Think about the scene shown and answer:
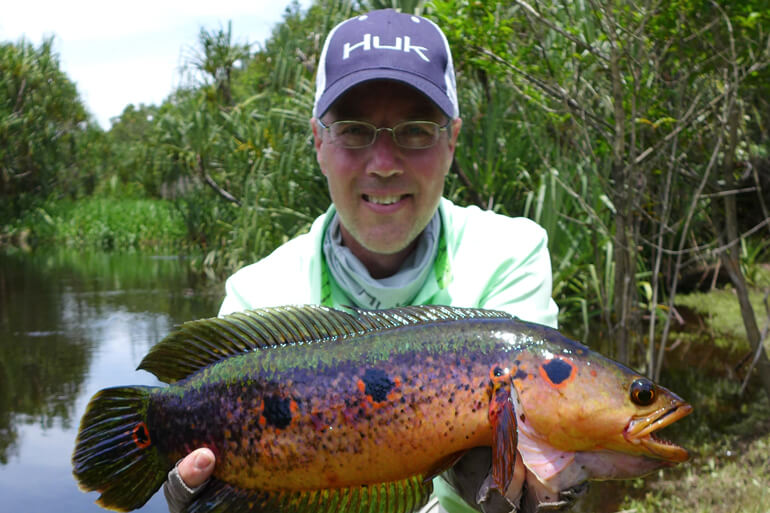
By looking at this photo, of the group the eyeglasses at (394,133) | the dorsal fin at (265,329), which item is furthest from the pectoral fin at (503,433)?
the eyeglasses at (394,133)

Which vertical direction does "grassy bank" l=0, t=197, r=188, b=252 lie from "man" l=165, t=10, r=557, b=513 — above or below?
below

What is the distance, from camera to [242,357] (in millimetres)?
1993

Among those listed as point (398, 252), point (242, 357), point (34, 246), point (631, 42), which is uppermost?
point (631, 42)

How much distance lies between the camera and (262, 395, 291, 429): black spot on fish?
191 cm

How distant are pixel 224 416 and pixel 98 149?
37395mm

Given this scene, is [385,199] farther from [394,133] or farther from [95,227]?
[95,227]

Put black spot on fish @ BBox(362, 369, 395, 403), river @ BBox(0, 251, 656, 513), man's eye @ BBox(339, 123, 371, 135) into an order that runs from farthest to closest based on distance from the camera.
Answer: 1. river @ BBox(0, 251, 656, 513)
2. man's eye @ BBox(339, 123, 371, 135)
3. black spot on fish @ BBox(362, 369, 395, 403)

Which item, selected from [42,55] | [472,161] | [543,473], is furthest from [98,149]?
[543,473]

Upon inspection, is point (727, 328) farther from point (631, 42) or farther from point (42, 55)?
point (42, 55)

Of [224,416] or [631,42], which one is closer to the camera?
[224,416]

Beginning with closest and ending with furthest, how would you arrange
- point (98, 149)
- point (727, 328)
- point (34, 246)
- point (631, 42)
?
point (631, 42), point (727, 328), point (34, 246), point (98, 149)

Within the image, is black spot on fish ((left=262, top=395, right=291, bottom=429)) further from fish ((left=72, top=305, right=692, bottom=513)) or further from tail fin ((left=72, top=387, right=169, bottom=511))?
tail fin ((left=72, top=387, right=169, bottom=511))

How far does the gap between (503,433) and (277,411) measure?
597 millimetres

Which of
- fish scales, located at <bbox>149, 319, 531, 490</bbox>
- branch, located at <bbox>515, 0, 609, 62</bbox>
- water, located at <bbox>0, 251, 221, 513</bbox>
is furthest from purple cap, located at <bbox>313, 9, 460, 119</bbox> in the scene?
water, located at <bbox>0, 251, 221, 513</bbox>
